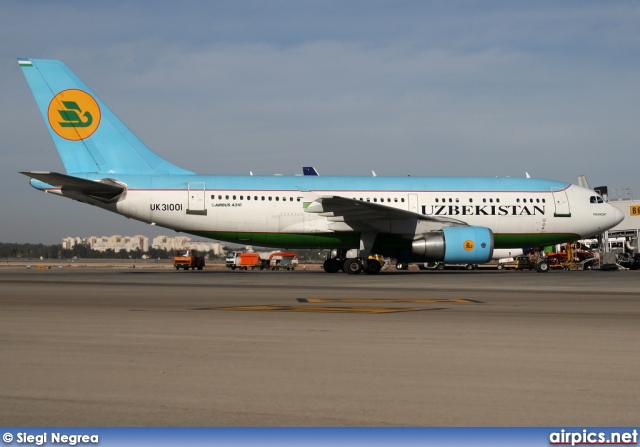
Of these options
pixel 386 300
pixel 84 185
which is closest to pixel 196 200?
pixel 84 185

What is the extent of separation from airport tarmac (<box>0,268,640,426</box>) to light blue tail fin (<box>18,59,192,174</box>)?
54.4 ft

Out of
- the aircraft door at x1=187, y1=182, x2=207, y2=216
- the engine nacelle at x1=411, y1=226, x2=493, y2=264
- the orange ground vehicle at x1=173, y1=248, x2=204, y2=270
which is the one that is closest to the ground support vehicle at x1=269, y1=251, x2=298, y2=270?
the orange ground vehicle at x1=173, y1=248, x2=204, y2=270

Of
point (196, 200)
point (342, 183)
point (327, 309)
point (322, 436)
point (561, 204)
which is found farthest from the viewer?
point (561, 204)

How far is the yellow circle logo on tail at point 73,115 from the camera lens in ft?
96.8

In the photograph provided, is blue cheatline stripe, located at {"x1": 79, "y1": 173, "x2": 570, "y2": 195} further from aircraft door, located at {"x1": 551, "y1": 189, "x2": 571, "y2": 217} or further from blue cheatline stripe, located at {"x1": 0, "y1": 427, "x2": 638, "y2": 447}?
blue cheatline stripe, located at {"x1": 0, "y1": 427, "x2": 638, "y2": 447}

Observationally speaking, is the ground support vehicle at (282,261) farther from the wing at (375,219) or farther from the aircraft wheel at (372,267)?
the wing at (375,219)

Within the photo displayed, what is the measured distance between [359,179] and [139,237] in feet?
500

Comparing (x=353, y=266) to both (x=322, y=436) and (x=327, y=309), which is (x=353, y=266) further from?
(x=322, y=436)

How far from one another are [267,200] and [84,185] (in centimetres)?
708

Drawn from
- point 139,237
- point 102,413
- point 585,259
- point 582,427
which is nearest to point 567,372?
point 582,427

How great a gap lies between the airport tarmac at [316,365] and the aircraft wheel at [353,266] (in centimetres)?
1583

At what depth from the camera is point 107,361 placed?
733 centimetres

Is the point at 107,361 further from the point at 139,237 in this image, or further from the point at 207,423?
the point at 139,237

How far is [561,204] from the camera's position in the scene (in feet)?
107
